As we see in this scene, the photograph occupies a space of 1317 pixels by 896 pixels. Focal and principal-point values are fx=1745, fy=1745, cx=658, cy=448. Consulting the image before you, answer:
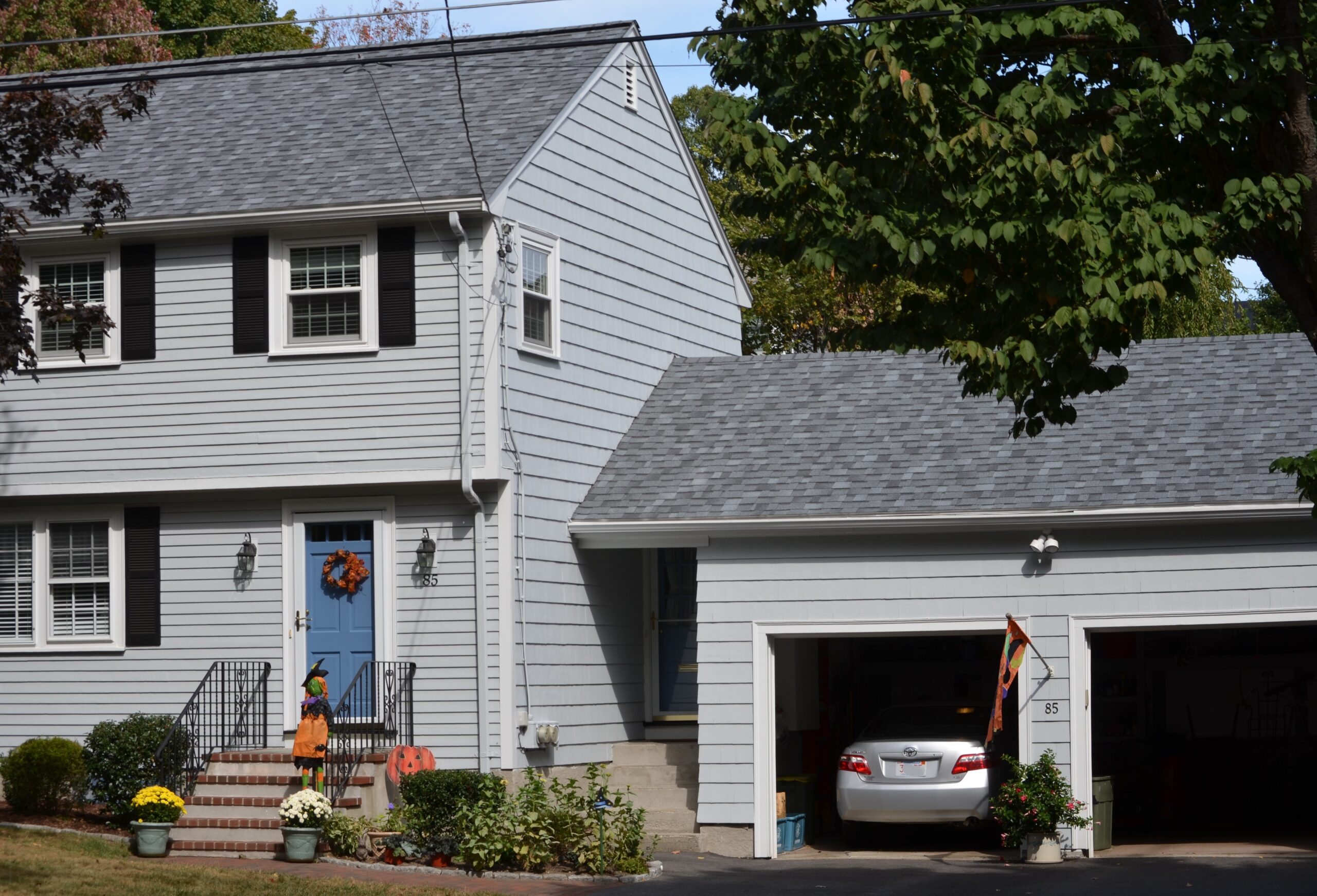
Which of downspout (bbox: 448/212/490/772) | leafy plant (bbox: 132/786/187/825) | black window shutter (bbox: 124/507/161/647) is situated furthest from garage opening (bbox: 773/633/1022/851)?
black window shutter (bbox: 124/507/161/647)

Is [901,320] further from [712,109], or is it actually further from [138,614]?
[138,614]

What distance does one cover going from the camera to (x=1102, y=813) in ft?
56.2

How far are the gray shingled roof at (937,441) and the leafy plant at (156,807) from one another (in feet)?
17.6

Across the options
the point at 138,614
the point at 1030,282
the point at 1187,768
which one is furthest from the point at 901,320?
the point at 1187,768

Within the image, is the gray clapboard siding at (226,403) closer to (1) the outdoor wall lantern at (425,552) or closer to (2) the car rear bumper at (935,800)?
(1) the outdoor wall lantern at (425,552)

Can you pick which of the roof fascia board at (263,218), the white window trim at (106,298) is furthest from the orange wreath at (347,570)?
the roof fascia board at (263,218)

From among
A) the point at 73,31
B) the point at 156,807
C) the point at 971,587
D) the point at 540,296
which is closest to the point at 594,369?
the point at 540,296

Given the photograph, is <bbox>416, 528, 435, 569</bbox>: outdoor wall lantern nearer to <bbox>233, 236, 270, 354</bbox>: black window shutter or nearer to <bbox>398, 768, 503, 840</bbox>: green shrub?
<bbox>398, 768, 503, 840</bbox>: green shrub

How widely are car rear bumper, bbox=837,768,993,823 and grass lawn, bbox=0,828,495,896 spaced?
4.73 m

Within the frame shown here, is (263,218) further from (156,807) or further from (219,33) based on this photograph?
(219,33)

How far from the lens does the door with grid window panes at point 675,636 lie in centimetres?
2034

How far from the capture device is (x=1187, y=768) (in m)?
21.4

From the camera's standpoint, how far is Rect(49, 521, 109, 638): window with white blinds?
1875 centimetres

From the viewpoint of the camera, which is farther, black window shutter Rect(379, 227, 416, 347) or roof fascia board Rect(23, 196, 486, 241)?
black window shutter Rect(379, 227, 416, 347)
